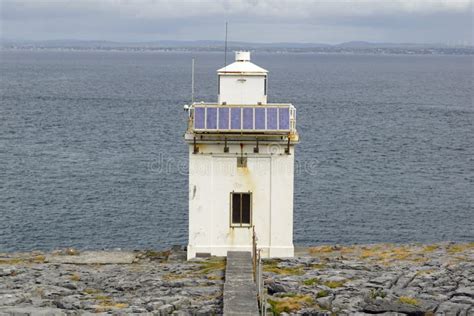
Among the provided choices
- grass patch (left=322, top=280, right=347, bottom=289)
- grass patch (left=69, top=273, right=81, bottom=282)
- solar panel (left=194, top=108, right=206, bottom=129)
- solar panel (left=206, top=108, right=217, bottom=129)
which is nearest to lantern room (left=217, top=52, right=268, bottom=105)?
solar panel (left=206, top=108, right=217, bottom=129)

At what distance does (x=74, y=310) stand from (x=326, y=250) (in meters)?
12.4

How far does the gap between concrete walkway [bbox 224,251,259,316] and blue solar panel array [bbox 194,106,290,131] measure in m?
4.17

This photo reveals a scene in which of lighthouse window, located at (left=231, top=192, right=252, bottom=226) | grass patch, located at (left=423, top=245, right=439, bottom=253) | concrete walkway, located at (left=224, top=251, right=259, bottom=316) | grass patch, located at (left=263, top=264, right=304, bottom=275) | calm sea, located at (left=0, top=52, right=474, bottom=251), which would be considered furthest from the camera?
calm sea, located at (left=0, top=52, right=474, bottom=251)

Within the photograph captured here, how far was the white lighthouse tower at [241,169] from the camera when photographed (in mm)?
27391

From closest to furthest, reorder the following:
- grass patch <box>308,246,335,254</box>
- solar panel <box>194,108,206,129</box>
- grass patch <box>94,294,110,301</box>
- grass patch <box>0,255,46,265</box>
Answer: grass patch <box>94,294,110,301</box>
solar panel <box>194,108,206,129</box>
grass patch <box>0,255,46,265</box>
grass patch <box>308,246,335,254</box>

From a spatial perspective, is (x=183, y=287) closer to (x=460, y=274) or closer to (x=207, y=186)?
(x=207, y=186)

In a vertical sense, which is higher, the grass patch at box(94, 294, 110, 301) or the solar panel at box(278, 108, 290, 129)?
the solar panel at box(278, 108, 290, 129)

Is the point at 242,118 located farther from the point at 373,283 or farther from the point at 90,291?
the point at 90,291

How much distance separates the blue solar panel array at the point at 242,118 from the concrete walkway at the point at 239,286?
4.17 metres

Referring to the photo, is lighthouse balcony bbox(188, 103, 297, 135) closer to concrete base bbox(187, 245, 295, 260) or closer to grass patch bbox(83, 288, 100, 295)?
concrete base bbox(187, 245, 295, 260)

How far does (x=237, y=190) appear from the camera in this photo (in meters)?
28.0

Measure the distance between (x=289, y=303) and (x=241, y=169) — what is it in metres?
7.42

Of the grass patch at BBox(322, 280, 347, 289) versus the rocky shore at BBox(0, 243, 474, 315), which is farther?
the grass patch at BBox(322, 280, 347, 289)

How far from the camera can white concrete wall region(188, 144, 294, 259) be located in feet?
91.2
